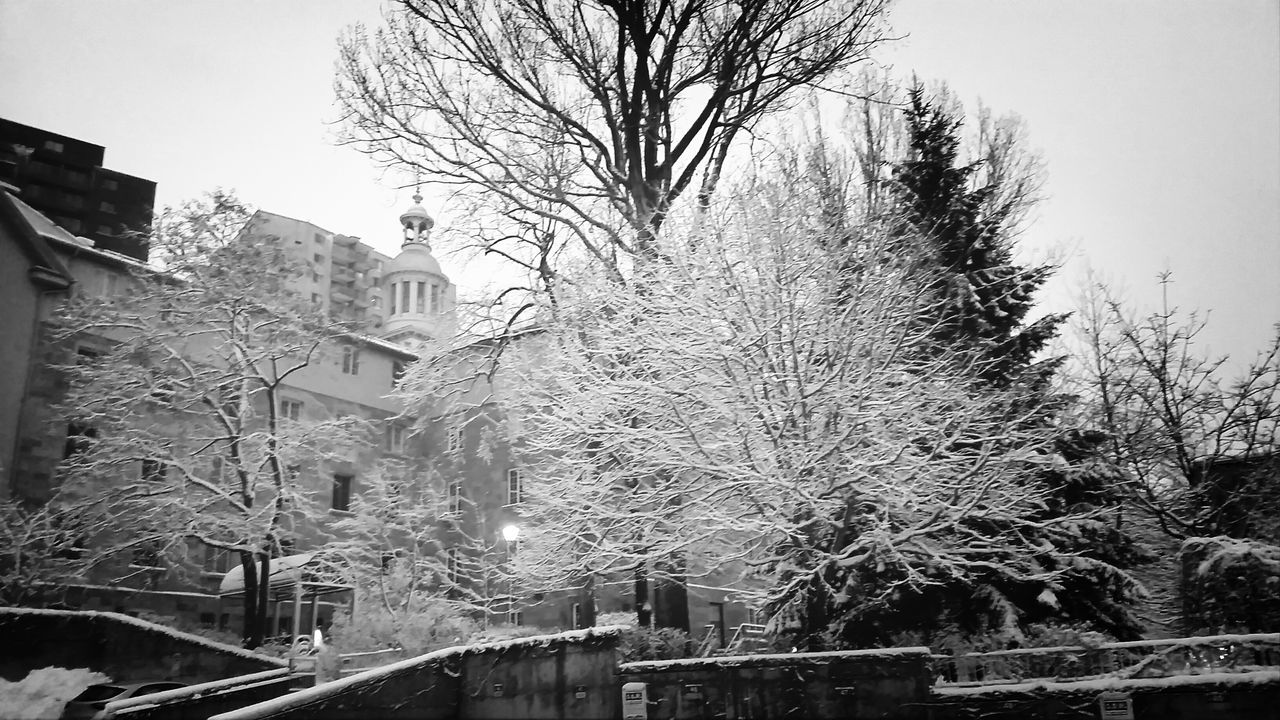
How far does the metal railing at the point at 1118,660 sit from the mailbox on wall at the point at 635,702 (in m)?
3.38

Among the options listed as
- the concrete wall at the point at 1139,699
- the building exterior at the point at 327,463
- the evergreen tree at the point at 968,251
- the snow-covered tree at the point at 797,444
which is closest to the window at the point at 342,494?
the building exterior at the point at 327,463

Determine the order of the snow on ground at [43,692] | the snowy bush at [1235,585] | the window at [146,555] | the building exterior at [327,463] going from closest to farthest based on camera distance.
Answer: the snow on ground at [43,692] → the snowy bush at [1235,585] → the building exterior at [327,463] → the window at [146,555]

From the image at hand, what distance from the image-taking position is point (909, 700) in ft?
26.9

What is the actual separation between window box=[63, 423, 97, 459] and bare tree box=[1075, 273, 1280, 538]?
1888 centimetres

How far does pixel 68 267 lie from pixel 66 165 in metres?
2.75

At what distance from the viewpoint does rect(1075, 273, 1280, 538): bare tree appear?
13.4 metres

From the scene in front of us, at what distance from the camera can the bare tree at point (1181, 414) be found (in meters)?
13.4

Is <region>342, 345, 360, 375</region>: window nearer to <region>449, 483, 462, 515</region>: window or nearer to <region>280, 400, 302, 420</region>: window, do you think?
<region>280, 400, 302, 420</region>: window

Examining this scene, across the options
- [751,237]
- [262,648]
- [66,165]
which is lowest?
[262,648]

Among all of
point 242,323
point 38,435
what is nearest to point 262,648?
point 38,435

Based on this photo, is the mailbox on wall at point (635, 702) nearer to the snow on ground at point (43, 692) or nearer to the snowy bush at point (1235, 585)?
the snow on ground at point (43, 692)

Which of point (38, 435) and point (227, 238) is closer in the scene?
point (38, 435)

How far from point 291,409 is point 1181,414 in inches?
798

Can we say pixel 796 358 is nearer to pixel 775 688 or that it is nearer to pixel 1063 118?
pixel 775 688
